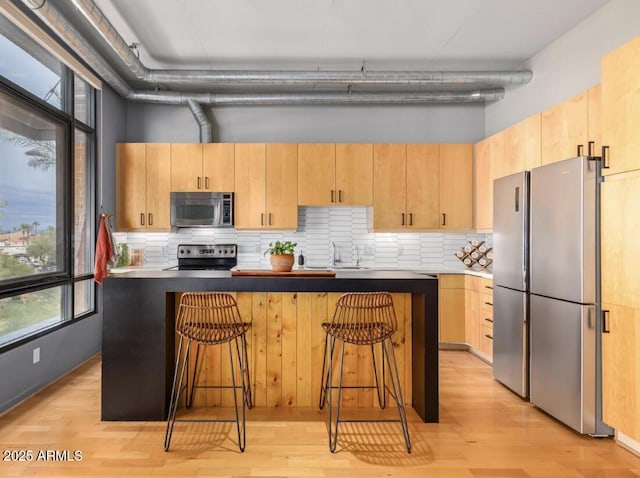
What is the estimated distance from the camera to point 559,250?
301 centimetres

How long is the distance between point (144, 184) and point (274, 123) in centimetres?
177

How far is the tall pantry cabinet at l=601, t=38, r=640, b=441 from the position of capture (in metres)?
2.49

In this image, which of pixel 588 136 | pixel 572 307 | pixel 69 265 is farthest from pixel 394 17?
pixel 69 265

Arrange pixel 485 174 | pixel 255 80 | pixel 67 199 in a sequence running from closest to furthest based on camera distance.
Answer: pixel 67 199 < pixel 255 80 < pixel 485 174

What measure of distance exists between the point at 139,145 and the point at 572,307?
4763 millimetres

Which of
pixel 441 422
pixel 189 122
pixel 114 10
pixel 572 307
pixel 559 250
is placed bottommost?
pixel 441 422

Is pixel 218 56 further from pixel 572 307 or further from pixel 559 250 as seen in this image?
pixel 572 307

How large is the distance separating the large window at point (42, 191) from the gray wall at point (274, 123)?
87cm

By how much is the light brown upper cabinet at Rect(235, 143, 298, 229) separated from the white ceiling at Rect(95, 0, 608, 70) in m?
0.98

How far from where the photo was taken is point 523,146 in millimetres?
3959

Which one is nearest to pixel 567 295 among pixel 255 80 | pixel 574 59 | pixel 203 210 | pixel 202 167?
pixel 574 59

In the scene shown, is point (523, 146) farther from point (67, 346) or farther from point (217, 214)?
point (67, 346)

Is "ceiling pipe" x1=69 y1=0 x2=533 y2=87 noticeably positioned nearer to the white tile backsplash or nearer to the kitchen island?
the white tile backsplash

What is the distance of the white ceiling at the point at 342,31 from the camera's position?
347cm
